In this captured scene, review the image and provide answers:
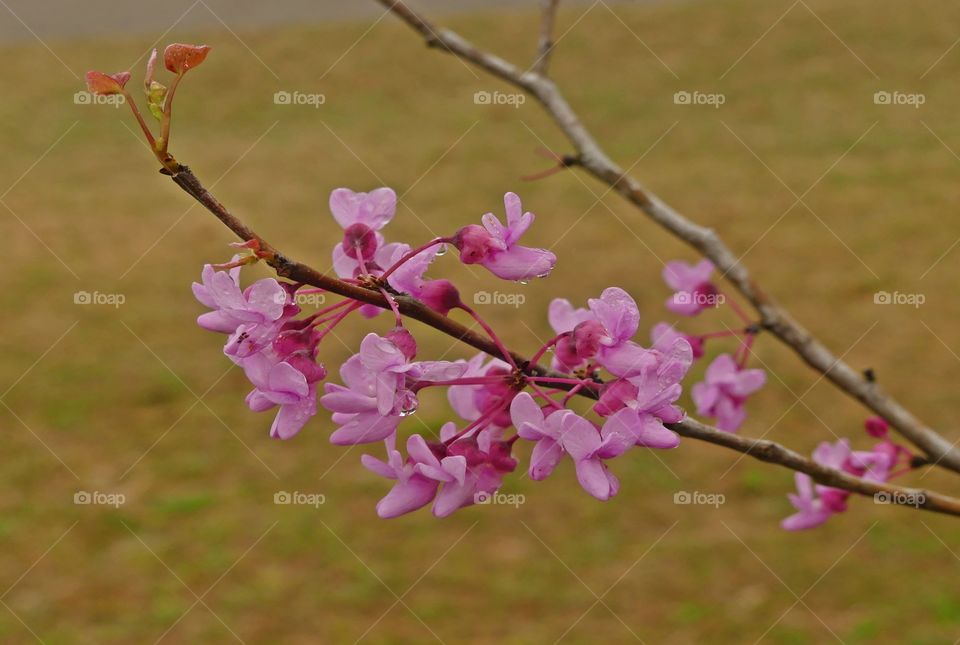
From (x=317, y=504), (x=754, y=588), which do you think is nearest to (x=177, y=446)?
(x=317, y=504)

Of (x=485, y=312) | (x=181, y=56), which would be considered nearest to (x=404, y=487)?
(x=181, y=56)

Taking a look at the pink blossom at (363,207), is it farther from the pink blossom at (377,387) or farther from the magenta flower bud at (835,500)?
the magenta flower bud at (835,500)

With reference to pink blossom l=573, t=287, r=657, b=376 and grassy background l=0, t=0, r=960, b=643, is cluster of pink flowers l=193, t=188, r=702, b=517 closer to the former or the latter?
pink blossom l=573, t=287, r=657, b=376

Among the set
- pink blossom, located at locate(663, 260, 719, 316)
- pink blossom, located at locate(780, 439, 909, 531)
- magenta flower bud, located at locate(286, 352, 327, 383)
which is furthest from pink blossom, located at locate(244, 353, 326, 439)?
pink blossom, located at locate(663, 260, 719, 316)

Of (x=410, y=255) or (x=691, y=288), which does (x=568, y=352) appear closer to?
(x=410, y=255)

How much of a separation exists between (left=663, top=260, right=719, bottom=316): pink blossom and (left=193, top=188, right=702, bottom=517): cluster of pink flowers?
817 millimetres

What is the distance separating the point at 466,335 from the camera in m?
0.79

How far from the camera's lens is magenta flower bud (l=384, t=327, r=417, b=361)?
78 cm

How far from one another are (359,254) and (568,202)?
6.31 metres

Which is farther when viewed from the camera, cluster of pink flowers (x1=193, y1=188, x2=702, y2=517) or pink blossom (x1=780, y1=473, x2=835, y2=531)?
A: pink blossom (x1=780, y1=473, x2=835, y2=531)

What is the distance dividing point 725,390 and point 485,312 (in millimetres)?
3796

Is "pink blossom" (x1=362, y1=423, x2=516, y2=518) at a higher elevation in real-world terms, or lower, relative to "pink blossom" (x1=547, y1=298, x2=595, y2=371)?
lower

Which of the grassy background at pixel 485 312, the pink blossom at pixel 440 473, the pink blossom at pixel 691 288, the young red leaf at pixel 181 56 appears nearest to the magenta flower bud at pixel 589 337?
the pink blossom at pixel 440 473

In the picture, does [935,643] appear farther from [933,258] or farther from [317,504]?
[933,258]
